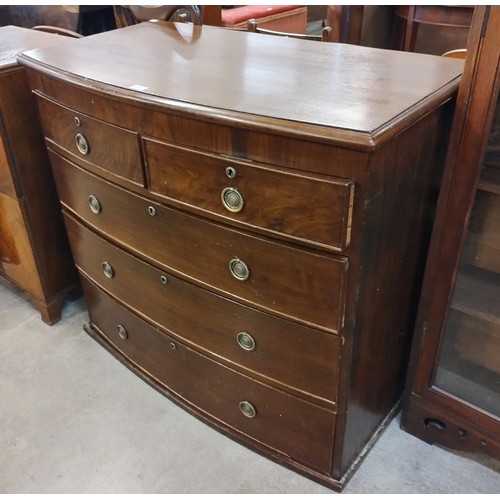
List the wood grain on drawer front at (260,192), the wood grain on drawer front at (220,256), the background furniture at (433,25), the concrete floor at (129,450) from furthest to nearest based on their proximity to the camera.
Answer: the background furniture at (433,25), the concrete floor at (129,450), the wood grain on drawer front at (220,256), the wood grain on drawer front at (260,192)

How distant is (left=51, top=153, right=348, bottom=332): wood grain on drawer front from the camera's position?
3.26 feet

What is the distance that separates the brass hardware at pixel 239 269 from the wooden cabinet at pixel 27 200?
0.84 meters

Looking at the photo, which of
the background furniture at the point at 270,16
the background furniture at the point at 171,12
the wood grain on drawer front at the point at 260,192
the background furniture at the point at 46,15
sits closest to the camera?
the wood grain on drawer front at the point at 260,192

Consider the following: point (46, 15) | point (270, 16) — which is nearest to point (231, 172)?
point (46, 15)

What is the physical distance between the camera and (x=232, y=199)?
39.6 inches

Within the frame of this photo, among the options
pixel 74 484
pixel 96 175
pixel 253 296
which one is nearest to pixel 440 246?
pixel 253 296

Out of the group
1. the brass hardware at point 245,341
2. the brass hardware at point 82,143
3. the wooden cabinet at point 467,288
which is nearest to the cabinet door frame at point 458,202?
the wooden cabinet at point 467,288

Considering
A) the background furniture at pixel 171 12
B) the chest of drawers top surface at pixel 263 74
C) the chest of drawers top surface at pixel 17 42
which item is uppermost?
the background furniture at pixel 171 12

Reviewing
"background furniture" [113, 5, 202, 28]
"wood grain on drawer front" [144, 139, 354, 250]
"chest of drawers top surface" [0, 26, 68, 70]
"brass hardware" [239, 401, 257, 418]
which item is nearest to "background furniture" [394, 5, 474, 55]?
"background furniture" [113, 5, 202, 28]

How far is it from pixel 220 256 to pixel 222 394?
0.44 metres

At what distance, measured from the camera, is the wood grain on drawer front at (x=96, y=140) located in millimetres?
1135

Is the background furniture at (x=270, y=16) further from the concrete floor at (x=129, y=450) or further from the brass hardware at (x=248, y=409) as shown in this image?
the brass hardware at (x=248, y=409)

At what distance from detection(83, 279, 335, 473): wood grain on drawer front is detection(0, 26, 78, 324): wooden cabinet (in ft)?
0.69
